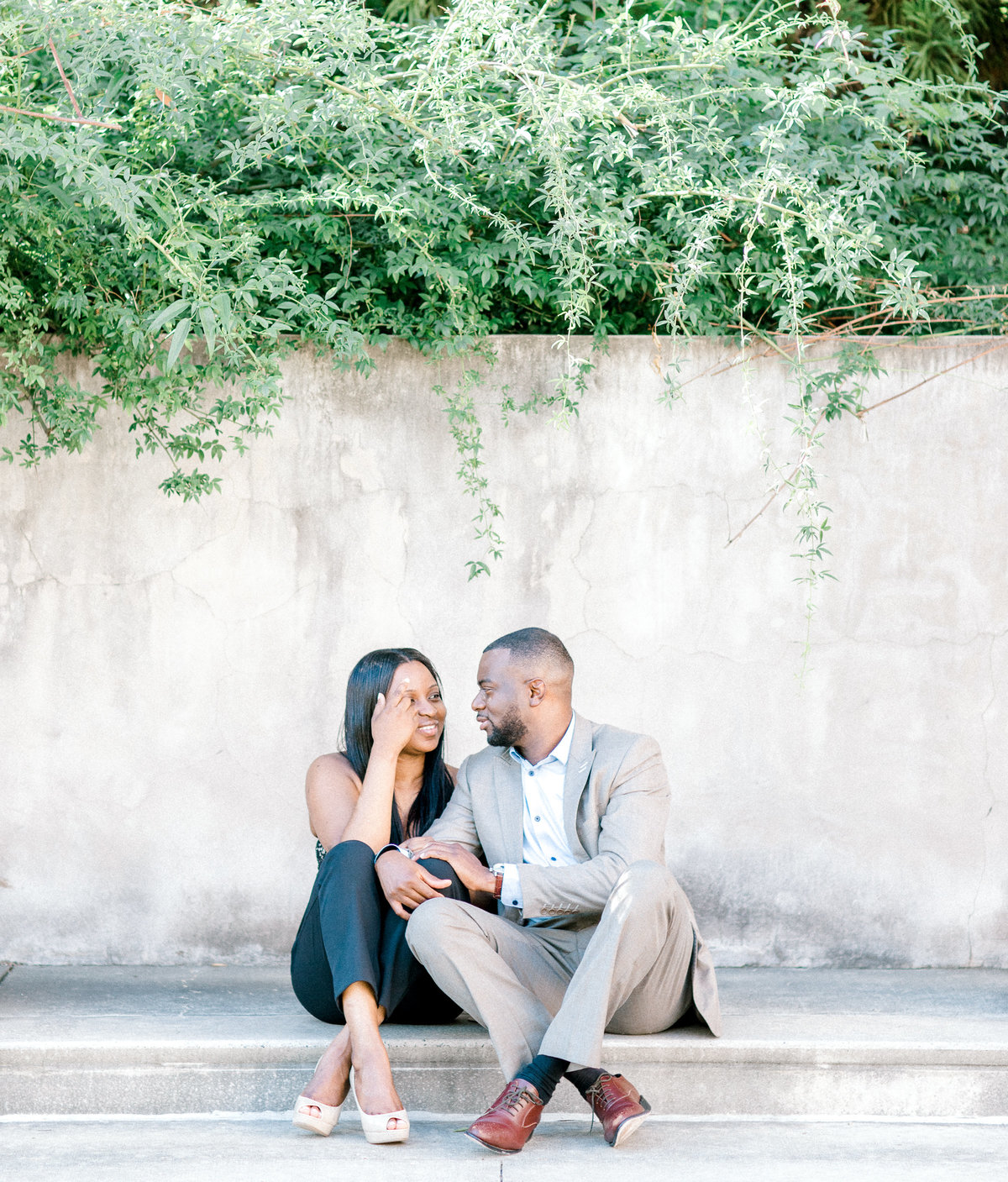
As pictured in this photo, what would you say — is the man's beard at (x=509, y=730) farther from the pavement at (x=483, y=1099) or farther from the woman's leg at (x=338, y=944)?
the pavement at (x=483, y=1099)

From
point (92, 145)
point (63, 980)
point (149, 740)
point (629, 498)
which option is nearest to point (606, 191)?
point (629, 498)

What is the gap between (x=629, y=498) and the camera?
452 centimetres

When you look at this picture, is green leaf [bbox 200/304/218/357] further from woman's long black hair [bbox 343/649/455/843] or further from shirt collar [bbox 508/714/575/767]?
shirt collar [bbox 508/714/575/767]

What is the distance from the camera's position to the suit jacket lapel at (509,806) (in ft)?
11.5

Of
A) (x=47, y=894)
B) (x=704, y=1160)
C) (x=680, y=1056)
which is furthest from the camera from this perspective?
(x=47, y=894)

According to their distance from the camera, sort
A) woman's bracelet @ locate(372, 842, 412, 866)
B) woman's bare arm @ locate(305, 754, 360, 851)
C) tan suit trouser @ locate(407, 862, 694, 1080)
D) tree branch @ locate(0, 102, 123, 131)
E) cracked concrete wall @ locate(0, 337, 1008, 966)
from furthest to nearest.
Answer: cracked concrete wall @ locate(0, 337, 1008, 966) < woman's bare arm @ locate(305, 754, 360, 851) < tree branch @ locate(0, 102, 123, 131) < woman's bracelet @ locate(372, 842, 412, 866) < tan suit trouser @ locate(407, 862, 694, 1080)

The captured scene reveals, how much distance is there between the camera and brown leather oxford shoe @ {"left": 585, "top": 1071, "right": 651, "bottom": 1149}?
2982 millimetres

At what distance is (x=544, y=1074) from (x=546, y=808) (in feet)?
2.53

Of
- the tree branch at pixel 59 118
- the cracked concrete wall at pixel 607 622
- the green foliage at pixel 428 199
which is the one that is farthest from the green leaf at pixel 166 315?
the cracked concrete wall at pixel 607 622

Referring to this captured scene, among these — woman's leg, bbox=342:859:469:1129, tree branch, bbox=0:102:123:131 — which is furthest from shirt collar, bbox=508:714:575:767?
tree branch, bbox=0:102:123:131

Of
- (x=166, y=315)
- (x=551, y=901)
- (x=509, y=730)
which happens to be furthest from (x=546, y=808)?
(x=166, y=315)

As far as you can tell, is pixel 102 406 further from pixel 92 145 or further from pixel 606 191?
pixel 606 191

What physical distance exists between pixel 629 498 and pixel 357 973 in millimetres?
2052

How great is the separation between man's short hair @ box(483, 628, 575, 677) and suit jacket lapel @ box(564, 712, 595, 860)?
22 cm
